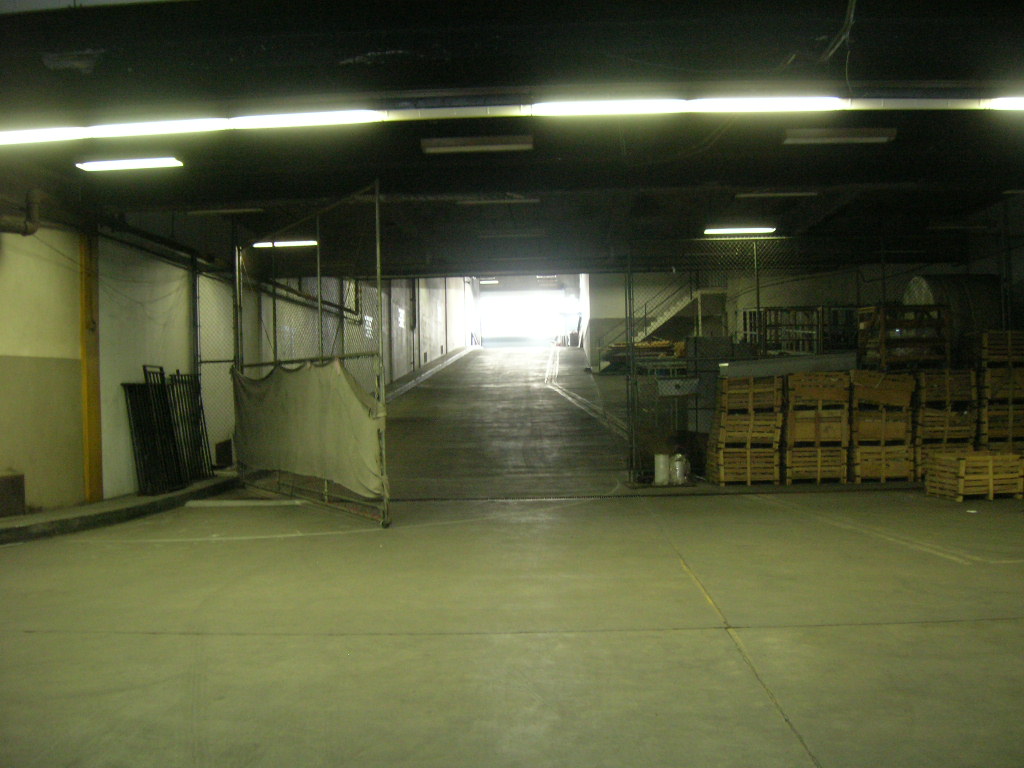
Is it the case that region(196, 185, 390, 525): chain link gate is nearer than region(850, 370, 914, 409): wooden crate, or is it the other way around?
region(850, 370, 914, 409): wooden crate

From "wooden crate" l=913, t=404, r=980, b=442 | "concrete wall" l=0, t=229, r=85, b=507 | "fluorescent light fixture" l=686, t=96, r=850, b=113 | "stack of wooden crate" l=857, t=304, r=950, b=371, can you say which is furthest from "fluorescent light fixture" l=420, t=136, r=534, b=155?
"wooden crate" l=913, t=404, r=980, b=442

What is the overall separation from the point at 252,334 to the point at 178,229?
305cm

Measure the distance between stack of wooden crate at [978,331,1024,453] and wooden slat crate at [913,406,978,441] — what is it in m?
0.23

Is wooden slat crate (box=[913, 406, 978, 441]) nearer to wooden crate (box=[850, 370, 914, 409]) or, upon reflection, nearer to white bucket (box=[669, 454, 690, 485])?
wooden crate (box=[850, 370, 914, 409])

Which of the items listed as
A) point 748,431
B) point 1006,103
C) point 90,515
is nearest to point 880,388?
point 748,431

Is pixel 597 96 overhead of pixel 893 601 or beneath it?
overhead

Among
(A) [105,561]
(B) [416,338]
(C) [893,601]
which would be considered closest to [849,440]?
(C) [893,601]

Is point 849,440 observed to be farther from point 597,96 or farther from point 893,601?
point 597,96

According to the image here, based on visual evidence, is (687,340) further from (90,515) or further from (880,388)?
(90,515)

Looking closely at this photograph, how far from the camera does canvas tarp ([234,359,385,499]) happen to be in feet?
31.5

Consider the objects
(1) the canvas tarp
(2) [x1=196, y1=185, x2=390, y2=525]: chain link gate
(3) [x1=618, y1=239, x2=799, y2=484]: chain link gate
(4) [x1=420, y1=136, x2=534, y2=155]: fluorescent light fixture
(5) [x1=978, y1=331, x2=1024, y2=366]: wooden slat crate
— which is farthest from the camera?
(3) [x1=618, y1=239, x2=799, y2=484]: chain link gate

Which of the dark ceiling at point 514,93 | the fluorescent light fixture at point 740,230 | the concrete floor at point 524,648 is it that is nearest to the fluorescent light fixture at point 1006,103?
the dark ceiling at point 514,93

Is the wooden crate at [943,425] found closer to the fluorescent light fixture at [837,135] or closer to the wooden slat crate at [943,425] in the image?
the wooden slat crate at [943,425]

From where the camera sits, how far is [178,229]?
13.0 meters
